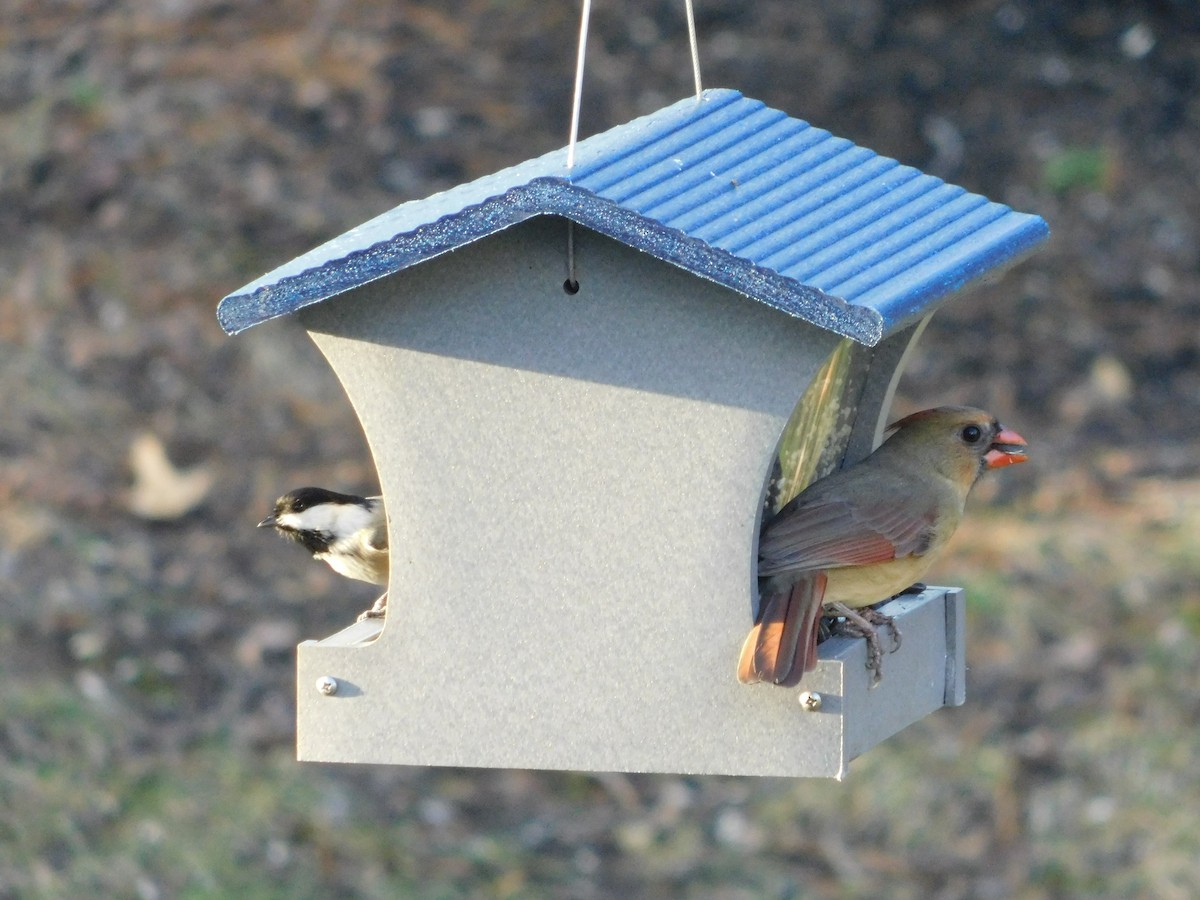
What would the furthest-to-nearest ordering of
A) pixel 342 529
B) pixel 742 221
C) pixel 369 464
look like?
1. pixel 369 464
2. pixel 342 529
3. pixel 742 221

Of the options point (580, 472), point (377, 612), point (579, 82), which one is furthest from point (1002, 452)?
point (579, 82)

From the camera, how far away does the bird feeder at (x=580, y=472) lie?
122 inches

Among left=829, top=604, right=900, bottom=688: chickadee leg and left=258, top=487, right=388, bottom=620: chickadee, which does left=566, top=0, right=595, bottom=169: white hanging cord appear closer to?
left=258, top=487, right=388, bottom=620: chickadee

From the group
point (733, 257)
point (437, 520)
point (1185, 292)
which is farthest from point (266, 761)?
point (1185, 292)

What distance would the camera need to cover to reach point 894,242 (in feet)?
10.7

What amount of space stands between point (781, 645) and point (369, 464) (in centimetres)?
450

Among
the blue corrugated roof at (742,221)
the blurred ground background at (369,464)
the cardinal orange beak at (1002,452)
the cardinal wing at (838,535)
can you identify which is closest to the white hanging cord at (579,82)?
the blue corrugated roof at (742,221)

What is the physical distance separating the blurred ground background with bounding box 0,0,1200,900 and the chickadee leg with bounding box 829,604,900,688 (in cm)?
268

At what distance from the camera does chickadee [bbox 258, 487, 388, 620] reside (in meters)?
3.60

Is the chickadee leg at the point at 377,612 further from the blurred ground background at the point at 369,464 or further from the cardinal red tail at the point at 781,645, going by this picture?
the blurred ground background at the point at 369,464

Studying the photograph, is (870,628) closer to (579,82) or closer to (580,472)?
(580,472)

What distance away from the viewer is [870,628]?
134 inches

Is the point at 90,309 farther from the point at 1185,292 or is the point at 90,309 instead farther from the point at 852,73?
the point at 1185,292

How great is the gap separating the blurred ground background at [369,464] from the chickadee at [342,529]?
7.86 feet
